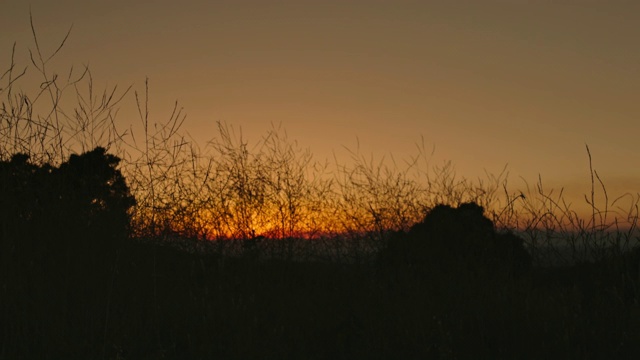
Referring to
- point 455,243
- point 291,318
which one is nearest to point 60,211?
point 291,318

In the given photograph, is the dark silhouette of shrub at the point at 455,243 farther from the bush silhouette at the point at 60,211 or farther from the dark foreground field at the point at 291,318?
the bush silhouette at the point at 60,211

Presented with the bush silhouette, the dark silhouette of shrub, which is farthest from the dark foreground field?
the dark silhouette of shrub

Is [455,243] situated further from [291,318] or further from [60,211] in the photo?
[60,211]

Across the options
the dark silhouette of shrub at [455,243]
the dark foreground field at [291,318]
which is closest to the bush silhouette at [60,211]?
the dark foreground field at [291,318]

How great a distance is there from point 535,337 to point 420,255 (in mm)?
2988

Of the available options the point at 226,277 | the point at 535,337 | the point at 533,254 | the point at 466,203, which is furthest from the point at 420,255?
the point at 535,337

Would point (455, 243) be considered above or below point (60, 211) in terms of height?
below

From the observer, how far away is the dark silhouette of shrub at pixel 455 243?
17.5 ft

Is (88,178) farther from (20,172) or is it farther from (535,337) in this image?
(535,337)

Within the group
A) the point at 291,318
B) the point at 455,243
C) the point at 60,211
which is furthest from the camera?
the point at 455,243

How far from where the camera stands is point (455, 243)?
6.27 metres

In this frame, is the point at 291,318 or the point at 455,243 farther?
the point at 455,243

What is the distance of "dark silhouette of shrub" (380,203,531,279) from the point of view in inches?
211

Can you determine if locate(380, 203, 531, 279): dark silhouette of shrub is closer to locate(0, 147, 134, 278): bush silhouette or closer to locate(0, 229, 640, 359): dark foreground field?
locate(0, 229, 640, 359): dark foreground field
